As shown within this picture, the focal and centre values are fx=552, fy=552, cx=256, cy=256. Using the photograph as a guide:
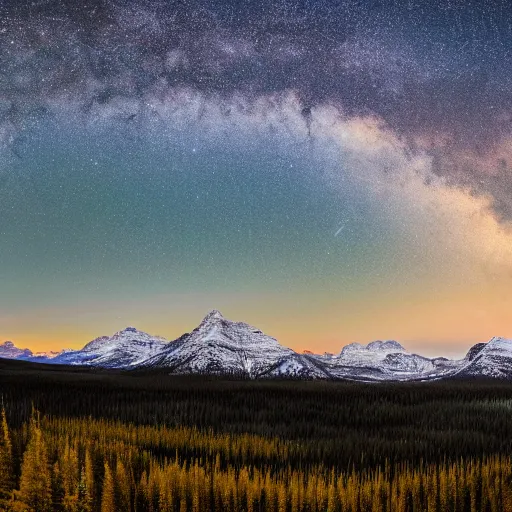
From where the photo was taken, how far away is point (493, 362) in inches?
4222

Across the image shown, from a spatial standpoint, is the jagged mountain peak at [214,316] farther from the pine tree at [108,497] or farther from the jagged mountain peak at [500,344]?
the pine tree at [108,497]

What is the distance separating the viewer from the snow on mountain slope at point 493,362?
101m

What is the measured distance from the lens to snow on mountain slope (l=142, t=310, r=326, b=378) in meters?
107

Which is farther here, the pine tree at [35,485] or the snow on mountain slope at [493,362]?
the snow on mountain slope at [493,362]

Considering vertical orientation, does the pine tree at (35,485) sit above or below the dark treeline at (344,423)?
above

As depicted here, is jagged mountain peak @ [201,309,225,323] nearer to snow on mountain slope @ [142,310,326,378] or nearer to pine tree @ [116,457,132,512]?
snow on mountain slope @ [142,310,326,378]

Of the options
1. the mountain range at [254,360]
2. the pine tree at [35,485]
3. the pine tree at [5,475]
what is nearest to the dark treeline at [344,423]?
the pine tree at [35,485]

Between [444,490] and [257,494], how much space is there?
10.9 ft

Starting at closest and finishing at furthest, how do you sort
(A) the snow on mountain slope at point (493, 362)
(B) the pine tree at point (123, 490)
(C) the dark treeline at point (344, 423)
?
(B) the pine tree at point (123, 490), (C) the dark treeline at point (344, 423), (A) the snow on mountain slope at point (493, 362)

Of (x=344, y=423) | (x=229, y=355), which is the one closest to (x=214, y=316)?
(x=229, y=355)

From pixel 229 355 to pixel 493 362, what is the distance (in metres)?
55.5

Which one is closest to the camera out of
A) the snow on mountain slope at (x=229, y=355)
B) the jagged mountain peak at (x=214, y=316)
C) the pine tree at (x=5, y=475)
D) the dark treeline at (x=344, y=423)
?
the pine tree at (x=5, y=475)

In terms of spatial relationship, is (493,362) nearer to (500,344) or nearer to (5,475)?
(500,344)

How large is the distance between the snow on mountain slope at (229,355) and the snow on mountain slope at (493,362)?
29210 millimetres
